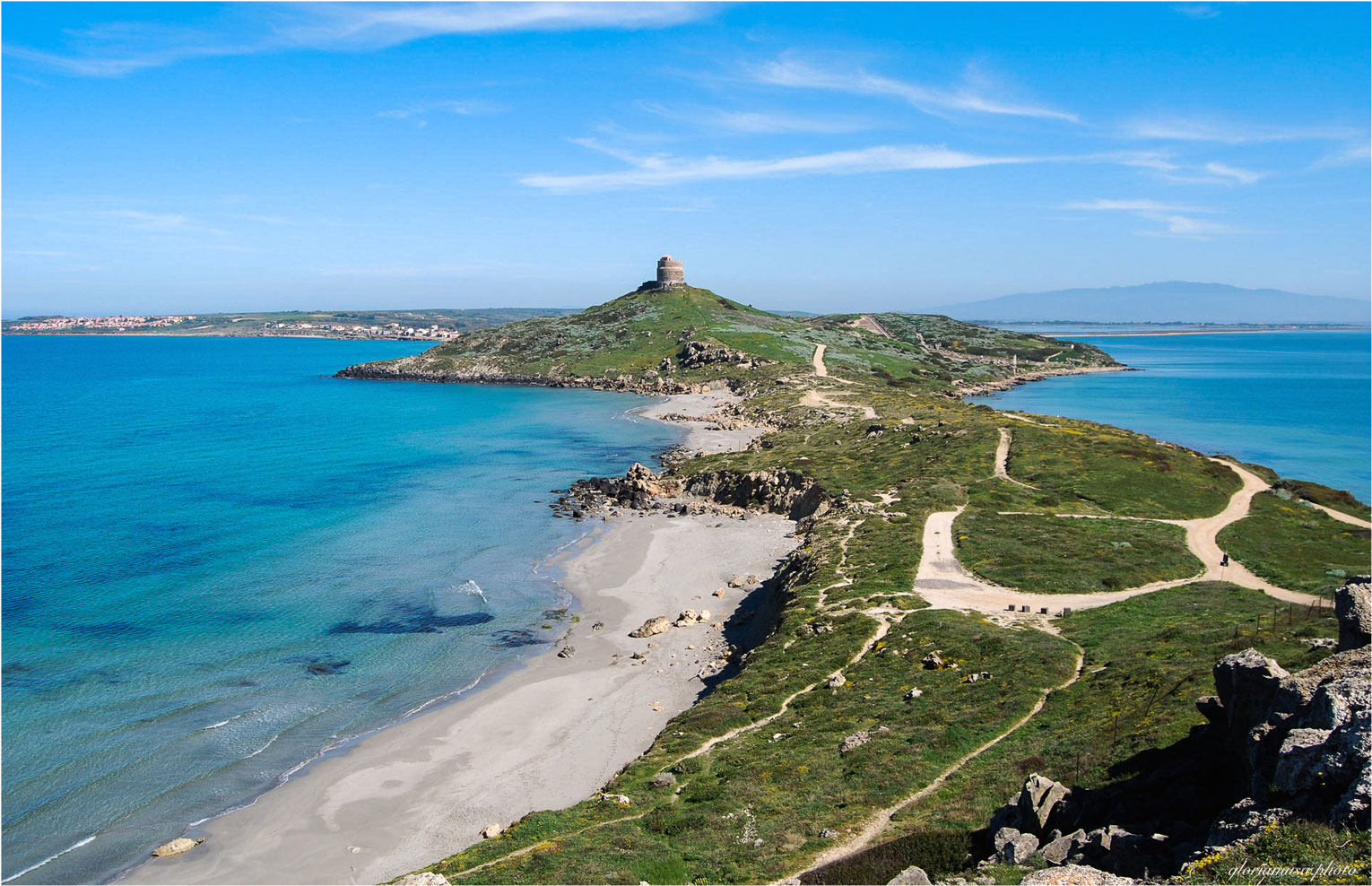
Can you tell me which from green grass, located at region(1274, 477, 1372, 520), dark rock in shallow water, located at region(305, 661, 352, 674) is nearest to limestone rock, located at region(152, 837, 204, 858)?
dark rock in shallow water, located at region(305, 661, 352, 674)

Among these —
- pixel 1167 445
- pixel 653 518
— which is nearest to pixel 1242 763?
pixel 653 518

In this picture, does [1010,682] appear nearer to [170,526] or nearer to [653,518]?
[653,518]

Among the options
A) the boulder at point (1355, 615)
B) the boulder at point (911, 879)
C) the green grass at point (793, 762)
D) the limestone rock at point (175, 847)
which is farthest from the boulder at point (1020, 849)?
the limestone rock at point (175, 847)

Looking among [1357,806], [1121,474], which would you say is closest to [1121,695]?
[1357,806]

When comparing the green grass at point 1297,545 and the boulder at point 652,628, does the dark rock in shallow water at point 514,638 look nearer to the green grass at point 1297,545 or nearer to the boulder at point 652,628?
the boulder at point 652,628

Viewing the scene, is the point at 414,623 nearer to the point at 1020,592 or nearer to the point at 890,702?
the point at 890,702

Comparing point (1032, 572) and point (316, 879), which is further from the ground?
point (1032, 572)

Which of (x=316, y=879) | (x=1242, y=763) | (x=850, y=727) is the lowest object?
(x=316, y=879)

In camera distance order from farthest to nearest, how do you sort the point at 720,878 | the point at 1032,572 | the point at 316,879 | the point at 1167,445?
the point at 1167,445
the point at 1032,572
the point at 316,879
the point at 720,878
